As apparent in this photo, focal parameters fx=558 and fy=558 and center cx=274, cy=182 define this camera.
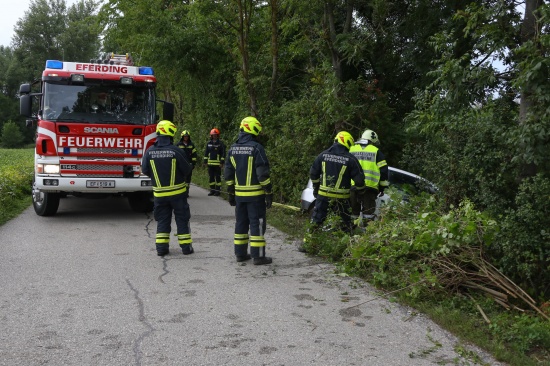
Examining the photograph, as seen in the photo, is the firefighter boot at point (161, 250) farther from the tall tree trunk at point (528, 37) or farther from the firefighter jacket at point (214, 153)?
the firefighter jacket at point (214, 153)

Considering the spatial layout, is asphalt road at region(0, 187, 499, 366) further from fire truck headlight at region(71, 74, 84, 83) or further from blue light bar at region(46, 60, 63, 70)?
blue light bar at region(46, 60, 63, 70)

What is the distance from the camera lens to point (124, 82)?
10992 millimetres

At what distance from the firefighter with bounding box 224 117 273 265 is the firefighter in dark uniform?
0.91 meters

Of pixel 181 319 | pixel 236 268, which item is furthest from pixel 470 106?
pixel 181 319

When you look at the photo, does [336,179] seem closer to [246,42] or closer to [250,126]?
[250,126]

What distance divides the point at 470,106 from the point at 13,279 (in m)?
6.07

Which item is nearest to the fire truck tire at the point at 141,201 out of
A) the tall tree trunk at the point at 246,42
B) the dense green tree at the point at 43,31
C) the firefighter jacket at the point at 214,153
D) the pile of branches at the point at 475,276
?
the firefighter jacket at the point at 214,153

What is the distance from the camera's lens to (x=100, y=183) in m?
10.6

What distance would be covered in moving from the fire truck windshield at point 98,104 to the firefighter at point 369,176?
462cm

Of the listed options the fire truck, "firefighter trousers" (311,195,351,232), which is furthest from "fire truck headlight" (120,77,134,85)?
"firefighter trousers" (311,195,351,232)

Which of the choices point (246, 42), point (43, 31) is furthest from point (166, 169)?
point (43, 31)

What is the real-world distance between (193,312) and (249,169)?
8.49 ft

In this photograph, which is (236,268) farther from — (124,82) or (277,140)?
(277,140)

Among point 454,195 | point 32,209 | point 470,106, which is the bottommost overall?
point 32,209
